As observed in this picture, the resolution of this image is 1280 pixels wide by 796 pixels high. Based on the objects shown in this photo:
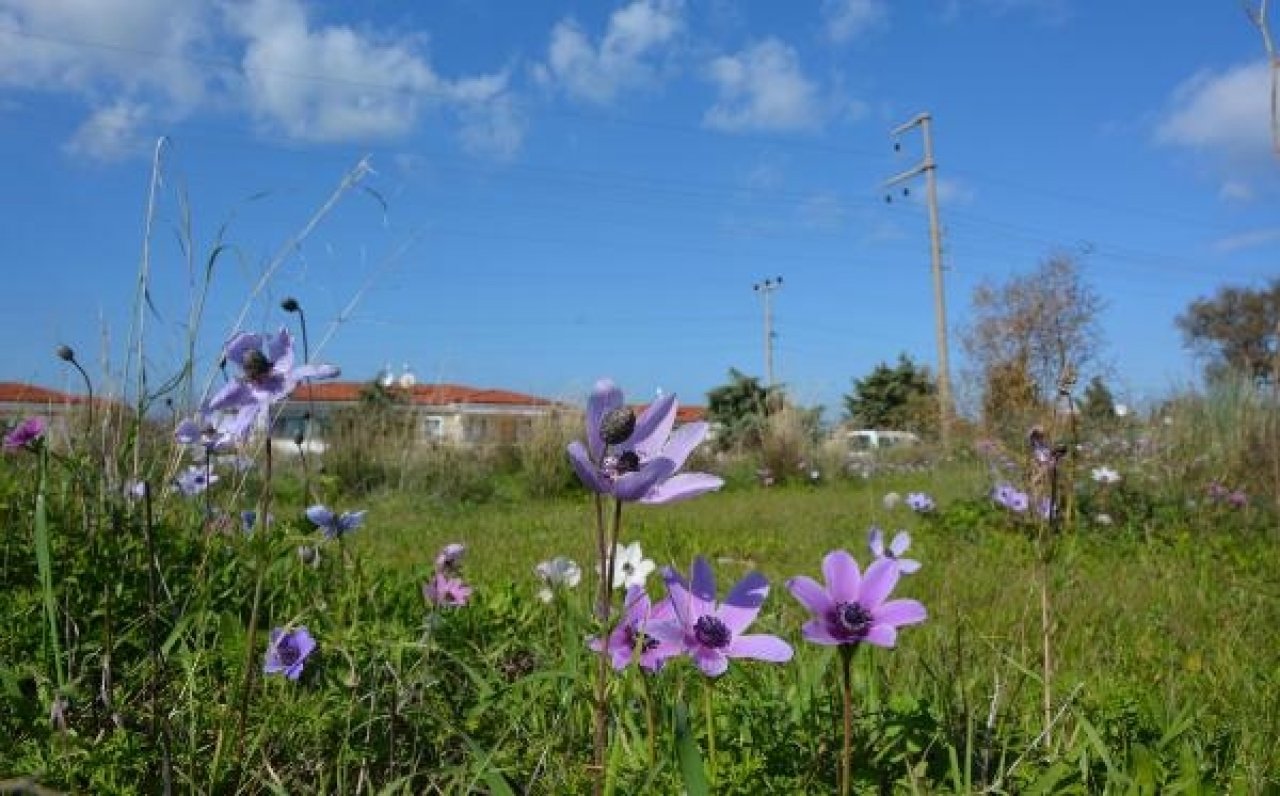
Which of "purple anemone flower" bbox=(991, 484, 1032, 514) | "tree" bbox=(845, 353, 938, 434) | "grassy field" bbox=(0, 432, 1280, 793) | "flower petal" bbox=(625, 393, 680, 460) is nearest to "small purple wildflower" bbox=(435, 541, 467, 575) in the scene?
"grassy field" bbox=(0, 432, 1280, 793)

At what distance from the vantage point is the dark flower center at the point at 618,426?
82cm

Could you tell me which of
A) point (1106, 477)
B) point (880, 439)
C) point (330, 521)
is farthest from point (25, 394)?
point (880, 439)

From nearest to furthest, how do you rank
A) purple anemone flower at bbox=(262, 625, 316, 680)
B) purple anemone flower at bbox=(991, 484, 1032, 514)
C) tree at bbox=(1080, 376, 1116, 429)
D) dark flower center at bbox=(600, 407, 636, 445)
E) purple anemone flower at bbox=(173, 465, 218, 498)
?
dark flower center at bbox=(600, 407, 636, 445) < purple anemone flower at bbox=(262, 625, 316, 680) < purple anemone flower at bbox=(173, 465, 218, 498) < purple anemone flower at bbox=(991, 484, 1032, 514) < tree at bbox=(1080, 376, 1116, 429)

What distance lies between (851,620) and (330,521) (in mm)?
1382

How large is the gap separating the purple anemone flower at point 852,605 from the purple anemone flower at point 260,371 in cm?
60

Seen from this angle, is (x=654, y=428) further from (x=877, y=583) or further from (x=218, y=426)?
(x=218, y=426)

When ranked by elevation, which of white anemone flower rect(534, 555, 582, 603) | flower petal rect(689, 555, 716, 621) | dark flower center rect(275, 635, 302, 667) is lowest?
dark flower center rect(275, 635, 302, 667)

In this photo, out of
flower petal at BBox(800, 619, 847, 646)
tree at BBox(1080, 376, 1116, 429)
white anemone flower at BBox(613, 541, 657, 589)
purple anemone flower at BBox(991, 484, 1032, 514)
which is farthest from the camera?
tree at BBox(1080, 376, 1116, 429)

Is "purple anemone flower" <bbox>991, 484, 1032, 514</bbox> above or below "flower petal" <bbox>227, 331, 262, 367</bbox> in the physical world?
below

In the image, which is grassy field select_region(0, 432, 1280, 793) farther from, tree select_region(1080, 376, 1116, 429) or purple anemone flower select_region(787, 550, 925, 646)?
tree select_region(1080, 376, 1116, 429)

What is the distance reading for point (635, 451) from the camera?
3.03 feet

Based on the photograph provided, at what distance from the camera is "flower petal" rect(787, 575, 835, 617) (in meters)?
0.94

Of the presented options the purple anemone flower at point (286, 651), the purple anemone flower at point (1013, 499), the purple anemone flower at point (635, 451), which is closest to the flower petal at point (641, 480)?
the purple anemone flower at point (635, 451)

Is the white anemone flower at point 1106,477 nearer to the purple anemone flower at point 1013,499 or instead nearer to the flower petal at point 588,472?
the purple anemone flower at point 1013,499
